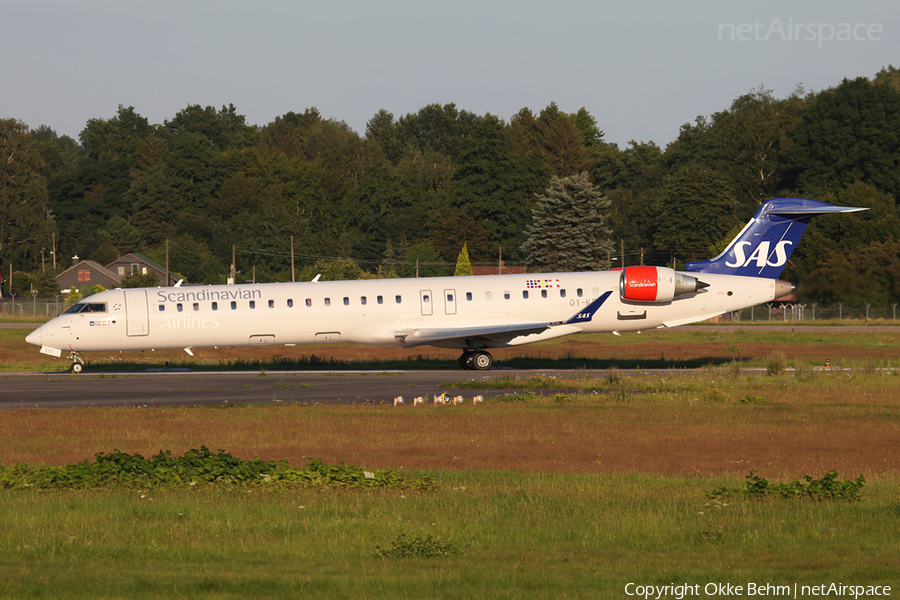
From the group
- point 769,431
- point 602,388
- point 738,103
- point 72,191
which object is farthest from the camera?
point 72,191

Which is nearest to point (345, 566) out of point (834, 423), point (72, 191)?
point (834, 423)

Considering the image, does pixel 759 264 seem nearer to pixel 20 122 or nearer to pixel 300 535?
pixel 300 535

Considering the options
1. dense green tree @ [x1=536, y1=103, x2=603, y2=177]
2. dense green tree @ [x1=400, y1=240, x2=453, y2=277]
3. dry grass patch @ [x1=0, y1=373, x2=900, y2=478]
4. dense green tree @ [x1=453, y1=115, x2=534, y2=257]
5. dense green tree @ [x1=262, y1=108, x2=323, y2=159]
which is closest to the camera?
dry grass patch @ [x1=0, y1=373, x2=900, y2=478]

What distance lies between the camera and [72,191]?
5684 inches

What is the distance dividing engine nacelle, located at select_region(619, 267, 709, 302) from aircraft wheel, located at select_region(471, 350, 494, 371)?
557 cm

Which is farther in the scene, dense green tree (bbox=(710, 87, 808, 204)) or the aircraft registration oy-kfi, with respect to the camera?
dense green tree (bbox=(710, 87, 808, 204))

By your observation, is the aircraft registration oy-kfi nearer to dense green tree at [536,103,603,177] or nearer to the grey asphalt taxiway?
the grey asphalt taxiway

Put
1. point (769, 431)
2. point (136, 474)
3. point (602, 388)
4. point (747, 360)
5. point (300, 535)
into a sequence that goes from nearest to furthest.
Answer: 1. point (300, 535)
2. point (136, 474)
3. point (769, 431)
4. point (602, 388)
5. point (747, 360)

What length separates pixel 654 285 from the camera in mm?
34688

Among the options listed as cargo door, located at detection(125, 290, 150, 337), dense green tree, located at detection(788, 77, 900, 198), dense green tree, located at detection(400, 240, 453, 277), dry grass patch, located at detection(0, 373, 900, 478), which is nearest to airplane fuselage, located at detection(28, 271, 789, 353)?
cargo door, located at detection(125, 290, 150, 337)

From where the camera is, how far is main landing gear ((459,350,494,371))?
36125 millimetres

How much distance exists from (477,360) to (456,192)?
8600 centimetres

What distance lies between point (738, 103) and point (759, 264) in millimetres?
100687

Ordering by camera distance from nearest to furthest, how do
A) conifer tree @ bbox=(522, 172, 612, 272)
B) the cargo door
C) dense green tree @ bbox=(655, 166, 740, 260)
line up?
the cargo door, conifer tree @ bbox=(522, 172, 612, 272), dense green tree @ bbox=(655, 166, 740, 260)
